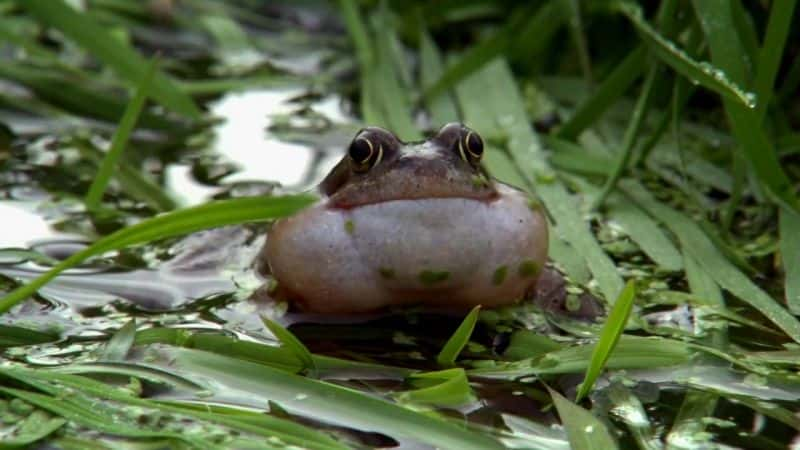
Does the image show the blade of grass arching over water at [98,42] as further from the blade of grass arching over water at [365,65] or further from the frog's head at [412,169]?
the frog's head at [412,169]

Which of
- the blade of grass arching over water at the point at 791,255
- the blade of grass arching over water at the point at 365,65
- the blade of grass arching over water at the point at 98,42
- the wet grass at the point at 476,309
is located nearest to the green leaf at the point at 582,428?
the wet grass at the point at 476,309

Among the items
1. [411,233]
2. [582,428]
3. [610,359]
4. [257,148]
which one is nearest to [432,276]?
[411,233]

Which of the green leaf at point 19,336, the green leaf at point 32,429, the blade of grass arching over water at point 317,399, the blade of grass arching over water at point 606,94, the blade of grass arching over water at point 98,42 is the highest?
the blade of grass arching over water at point 98,42

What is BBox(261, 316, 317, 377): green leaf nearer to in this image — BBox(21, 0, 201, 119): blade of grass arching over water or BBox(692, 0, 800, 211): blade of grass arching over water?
BBox(692, 0, 800, 211): blade of grass arching over water

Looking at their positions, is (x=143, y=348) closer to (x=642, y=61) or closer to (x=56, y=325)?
(x=56, y=325)

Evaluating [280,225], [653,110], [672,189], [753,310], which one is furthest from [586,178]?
[280,225]

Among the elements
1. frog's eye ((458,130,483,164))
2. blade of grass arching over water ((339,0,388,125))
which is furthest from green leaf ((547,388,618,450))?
blade of grass arching over water ((339,0,388,125))
